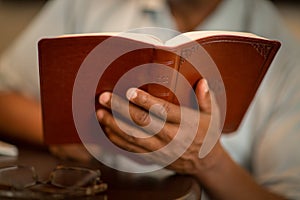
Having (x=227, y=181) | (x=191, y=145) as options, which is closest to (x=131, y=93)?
(x=191, y=145)

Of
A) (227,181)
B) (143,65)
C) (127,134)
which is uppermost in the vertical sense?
(143,65)

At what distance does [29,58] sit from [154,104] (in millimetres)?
584

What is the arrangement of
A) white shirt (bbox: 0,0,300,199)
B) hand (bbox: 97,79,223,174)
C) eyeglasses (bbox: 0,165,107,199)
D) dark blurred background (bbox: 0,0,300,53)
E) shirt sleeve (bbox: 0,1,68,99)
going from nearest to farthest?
eyeglasses (bbox: 0,165,107,199)
hand (bbox: 97,79,223,174)
white shirt (bbox: 0,0,300,199)
shirt sleeve (bbox: 0,1,68,99)
dark blurred background (bbox: 0,0,300,53)

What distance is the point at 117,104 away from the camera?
84 centimetres

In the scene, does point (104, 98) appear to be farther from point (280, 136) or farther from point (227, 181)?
point (280, 136)

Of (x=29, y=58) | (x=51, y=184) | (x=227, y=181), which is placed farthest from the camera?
(x=29, y=58)

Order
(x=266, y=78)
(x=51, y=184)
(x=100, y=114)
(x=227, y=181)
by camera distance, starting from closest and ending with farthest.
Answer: (x=51, y=184), (x=100, y=114), (x=227, y=181), (x=266, y=78)

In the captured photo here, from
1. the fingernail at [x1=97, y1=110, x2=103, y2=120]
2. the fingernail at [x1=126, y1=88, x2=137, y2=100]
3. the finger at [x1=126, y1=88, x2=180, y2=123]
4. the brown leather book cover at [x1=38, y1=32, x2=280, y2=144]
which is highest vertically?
the brown leather book cover at [x1=38, y1=32, x2=280, y2=144]

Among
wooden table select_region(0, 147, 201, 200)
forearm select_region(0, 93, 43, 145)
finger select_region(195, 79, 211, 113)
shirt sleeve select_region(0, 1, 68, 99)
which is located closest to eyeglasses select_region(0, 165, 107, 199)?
wooden table select_region(0, 147, 201, 200)

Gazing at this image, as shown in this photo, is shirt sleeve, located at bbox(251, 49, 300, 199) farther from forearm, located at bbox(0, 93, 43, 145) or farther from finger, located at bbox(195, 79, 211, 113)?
forearm, located at bbox(0, 93, 43, 145)

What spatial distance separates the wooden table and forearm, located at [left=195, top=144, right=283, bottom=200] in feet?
0.25

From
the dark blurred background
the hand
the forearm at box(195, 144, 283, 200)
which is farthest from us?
the dark blurred background

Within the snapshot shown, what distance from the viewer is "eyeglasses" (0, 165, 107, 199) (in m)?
0.71

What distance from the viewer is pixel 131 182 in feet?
2.76
